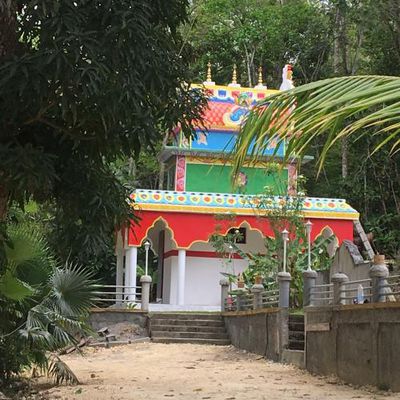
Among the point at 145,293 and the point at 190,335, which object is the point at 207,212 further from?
the point at 190,335

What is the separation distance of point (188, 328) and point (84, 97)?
45.8ft

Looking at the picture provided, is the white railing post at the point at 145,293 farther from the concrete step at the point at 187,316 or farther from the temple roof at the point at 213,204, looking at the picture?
the temple roof at the point at 213,204

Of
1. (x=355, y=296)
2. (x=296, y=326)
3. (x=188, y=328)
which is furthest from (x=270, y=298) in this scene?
(x=355, y=296)

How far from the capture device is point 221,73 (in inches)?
1238

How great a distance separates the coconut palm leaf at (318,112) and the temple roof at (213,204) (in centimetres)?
1824

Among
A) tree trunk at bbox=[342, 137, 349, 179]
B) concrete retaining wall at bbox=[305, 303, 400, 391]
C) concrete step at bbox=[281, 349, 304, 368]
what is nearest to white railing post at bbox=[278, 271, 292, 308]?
concrete step at bbox=[281, 349, 304, 368]

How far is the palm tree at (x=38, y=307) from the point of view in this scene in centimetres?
868

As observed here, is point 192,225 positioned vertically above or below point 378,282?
above

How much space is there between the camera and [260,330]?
1591 centimetres

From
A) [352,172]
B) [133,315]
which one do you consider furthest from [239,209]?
[352,172]

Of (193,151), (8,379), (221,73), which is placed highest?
(221,73)

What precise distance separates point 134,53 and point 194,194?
15.9 meters

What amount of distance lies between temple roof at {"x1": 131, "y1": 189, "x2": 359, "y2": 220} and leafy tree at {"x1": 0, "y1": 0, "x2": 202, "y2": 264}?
13.3 meters

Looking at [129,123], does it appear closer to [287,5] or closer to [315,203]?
[315,203]
